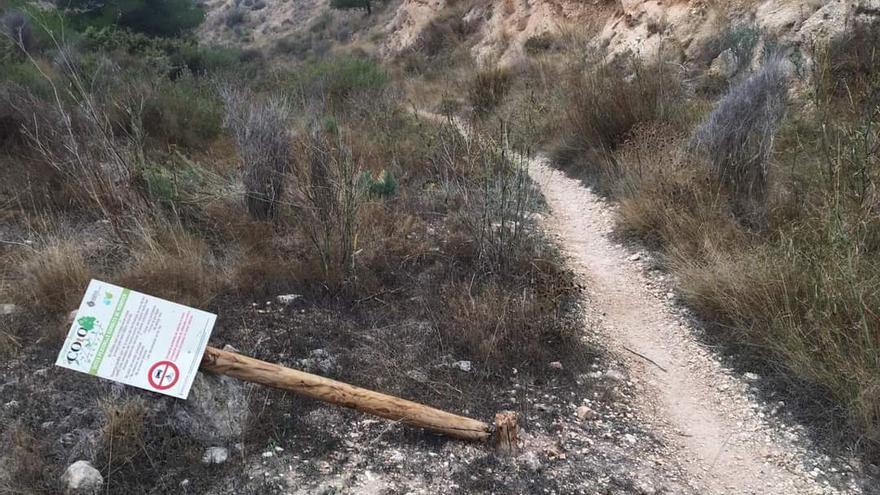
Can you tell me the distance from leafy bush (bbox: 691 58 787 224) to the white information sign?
3.62m

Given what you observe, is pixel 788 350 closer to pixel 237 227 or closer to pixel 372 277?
pixel 372 277

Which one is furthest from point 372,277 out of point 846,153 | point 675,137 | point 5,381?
point 675,137

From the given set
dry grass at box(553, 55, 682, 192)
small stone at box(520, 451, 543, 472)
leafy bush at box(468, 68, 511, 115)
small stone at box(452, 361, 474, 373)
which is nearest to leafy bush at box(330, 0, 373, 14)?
leafy bush at box(468, 68, 511, 115)

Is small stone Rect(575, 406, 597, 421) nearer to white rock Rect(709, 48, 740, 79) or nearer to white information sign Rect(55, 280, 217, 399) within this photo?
white information sign Rect(55, 280, 217, 399)

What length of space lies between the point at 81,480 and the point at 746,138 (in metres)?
4.66

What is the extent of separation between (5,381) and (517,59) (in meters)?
9.79

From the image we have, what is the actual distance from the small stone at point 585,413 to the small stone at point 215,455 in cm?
165


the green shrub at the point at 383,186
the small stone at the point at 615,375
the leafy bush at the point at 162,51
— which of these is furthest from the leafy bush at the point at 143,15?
the small stone at the point at 615,375

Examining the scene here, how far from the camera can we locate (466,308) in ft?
11.0

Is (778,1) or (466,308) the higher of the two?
(778,1)

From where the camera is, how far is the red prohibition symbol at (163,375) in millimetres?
2361

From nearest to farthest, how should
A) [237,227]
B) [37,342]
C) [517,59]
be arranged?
[37,342] < [237,227] < [517,59]

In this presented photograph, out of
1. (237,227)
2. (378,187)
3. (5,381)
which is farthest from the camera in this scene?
(378,187)

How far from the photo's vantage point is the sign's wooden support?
2.62m
